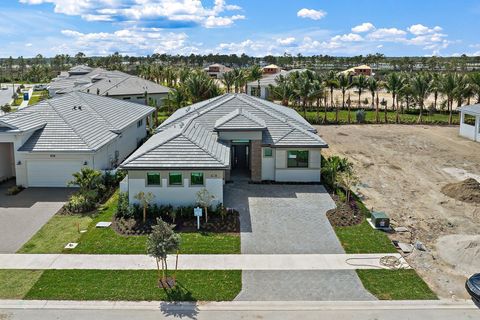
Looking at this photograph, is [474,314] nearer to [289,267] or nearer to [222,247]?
[289,267]

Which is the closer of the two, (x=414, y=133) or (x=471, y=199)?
(x=471, y=199)

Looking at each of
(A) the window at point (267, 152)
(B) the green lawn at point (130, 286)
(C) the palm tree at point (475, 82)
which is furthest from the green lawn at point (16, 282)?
(C) the palm tree at point (475, 82)

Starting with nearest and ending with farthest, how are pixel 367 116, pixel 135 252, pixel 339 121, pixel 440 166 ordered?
pixel 135 252
pixel 440 166
pixel 339 121
pixel 367 116

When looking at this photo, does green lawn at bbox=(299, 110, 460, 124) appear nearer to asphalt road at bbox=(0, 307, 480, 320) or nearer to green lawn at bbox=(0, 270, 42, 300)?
asphalt road at bbox=(0, 307, 480, 320)

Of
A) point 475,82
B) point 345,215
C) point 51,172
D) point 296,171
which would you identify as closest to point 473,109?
point 475,82

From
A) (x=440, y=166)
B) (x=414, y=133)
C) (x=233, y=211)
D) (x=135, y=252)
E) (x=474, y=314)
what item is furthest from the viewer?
(x=414, y=133)

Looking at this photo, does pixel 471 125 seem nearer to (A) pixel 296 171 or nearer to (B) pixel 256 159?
(A) pixel 296 171

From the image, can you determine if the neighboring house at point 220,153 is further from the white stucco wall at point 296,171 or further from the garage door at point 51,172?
the garage door at point 51,172

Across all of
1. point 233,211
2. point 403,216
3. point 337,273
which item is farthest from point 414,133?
point 337,273
